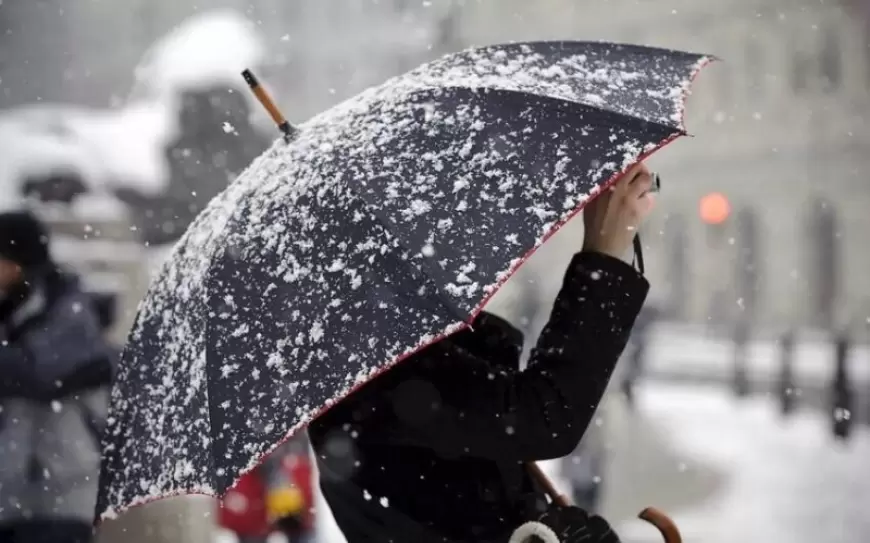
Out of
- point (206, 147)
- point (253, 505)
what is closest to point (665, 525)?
point (253, 505)

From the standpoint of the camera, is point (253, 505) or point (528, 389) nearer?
point (528, 389)

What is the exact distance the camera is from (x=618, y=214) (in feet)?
6.16

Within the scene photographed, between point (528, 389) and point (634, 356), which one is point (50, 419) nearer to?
point (528, 389)

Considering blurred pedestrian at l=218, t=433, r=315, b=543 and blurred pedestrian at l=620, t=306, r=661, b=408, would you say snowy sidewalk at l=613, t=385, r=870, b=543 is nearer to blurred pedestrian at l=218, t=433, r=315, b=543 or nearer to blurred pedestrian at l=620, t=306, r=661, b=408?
blurred pedestrian at l=620, t=306, r=661, b=408

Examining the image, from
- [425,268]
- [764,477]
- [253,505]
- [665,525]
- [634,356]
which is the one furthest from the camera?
[634,356]

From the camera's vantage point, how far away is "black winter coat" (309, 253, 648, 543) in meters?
1.76

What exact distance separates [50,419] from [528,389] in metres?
A: 2.42

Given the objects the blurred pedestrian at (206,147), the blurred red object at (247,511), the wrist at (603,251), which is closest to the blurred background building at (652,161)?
the blurred pedestrian at (206,147)

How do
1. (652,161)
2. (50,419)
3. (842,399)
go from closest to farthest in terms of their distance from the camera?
(50,419)
(842,399)
(652,161)

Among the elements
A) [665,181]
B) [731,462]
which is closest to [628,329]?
[731,462]

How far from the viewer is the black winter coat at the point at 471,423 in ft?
5.76

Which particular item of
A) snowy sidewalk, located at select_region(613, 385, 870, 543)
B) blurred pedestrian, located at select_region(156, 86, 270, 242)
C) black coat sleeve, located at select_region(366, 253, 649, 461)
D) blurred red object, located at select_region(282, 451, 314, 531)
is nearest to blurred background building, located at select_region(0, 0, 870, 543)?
blurred pedestrian, located at select_region(156, 86, 270, 242)

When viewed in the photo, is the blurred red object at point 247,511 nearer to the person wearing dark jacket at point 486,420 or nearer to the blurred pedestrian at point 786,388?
the person wearing dark jacket at point 486,420

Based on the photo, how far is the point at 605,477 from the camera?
9.81m
